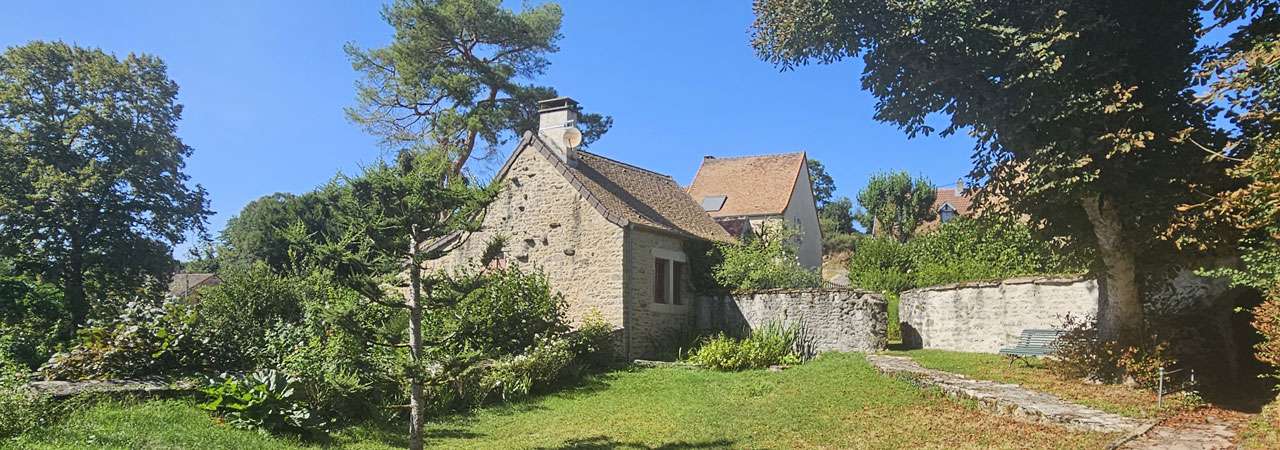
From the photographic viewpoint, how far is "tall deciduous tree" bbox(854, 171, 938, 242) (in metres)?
39.8

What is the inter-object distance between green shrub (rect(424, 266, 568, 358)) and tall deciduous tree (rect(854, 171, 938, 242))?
2807 centimetres

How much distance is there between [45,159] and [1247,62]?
3174 centimetres

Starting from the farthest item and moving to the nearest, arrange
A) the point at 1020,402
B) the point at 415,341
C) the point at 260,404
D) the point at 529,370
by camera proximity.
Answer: the point at 529,370
the point at 1020,402
the point at 260,404
the point at 415,341

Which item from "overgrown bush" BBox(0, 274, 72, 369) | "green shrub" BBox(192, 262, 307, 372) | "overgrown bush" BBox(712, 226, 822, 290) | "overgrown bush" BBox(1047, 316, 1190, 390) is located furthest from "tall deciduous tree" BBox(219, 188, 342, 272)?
"overgrown bush" BBox(1047, 316, 1190, 390)

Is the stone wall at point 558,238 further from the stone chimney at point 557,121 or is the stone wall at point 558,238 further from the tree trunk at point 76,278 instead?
the tree trunk at point 76,278

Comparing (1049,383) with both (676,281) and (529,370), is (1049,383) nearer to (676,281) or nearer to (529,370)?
(529,370)

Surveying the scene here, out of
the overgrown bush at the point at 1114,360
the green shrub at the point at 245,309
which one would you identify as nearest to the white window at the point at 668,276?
the green shrub at the point at 245,309

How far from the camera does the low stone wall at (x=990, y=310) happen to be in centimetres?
1539

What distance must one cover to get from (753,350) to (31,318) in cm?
1702

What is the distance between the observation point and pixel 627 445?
910 centimetres

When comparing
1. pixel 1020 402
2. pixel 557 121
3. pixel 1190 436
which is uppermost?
pixel 557 121

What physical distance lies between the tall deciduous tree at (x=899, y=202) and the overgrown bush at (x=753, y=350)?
2400 cm

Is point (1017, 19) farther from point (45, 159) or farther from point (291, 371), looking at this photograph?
point (45, 159)

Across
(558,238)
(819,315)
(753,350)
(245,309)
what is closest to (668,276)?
(558,238)
